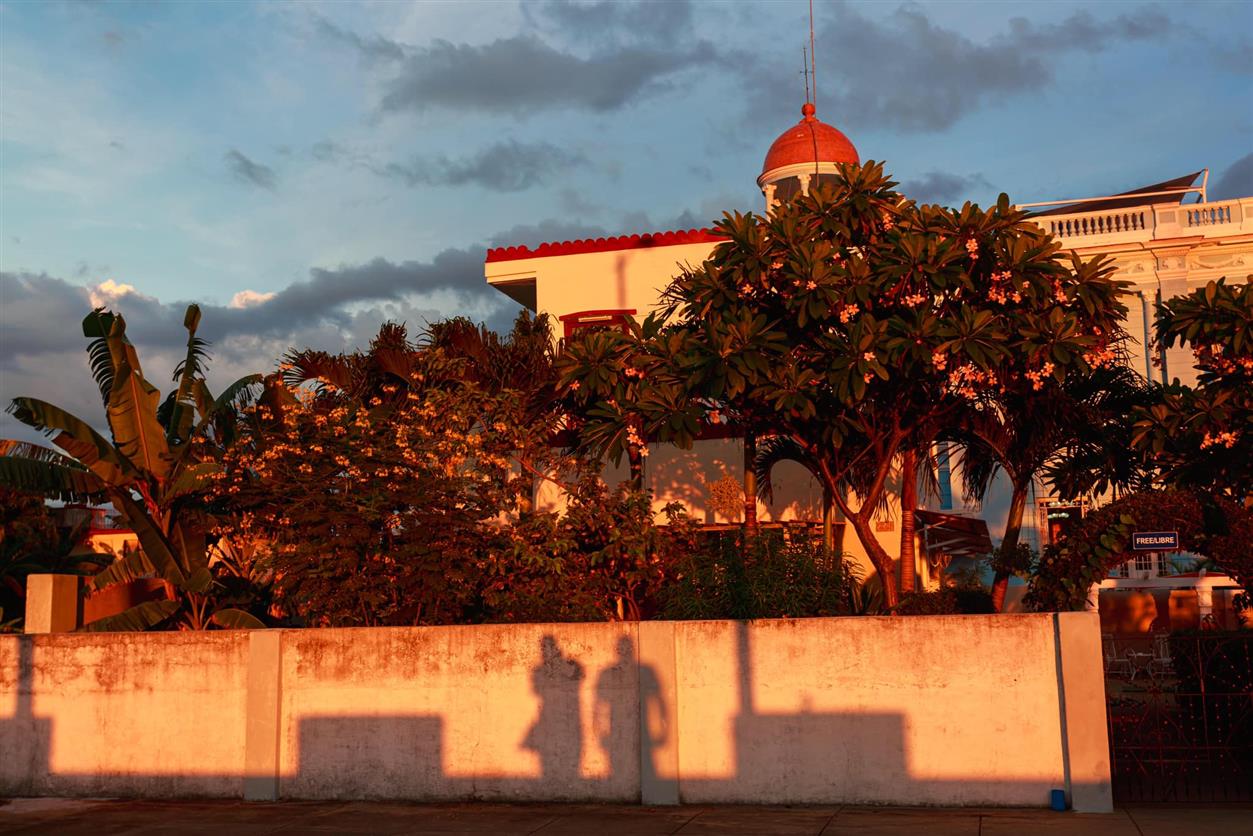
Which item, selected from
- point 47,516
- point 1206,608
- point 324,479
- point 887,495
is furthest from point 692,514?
point 47,516

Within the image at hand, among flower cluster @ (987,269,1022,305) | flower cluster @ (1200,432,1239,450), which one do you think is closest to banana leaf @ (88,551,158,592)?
flower cluster @ (987,269,1022,305)

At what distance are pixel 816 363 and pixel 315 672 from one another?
24.0 ft

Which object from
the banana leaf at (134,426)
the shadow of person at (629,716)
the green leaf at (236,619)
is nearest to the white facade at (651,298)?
the green leaf at (236,619)

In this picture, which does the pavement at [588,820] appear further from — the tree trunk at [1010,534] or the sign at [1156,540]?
the tree trunk at [1010,534]

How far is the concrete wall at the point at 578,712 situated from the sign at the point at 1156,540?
2.10 metres

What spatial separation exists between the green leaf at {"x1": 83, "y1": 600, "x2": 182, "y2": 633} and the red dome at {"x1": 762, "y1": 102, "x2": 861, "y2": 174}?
13926 mm

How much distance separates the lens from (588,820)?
12.4 meters

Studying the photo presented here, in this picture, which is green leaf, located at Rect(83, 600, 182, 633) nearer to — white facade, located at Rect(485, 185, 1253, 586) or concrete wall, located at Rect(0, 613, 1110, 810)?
concrete wall, located at Rect(0, 613, 1110, 810)

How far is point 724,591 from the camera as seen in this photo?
50.3 ft

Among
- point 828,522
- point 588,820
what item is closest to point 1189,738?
point 588,820

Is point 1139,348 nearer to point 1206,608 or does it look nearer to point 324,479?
point 1206,608

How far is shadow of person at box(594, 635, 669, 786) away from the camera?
43.1 feet

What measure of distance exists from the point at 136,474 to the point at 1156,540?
45.6 feet

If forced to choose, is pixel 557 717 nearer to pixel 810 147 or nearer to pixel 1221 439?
pixel 1221 439
